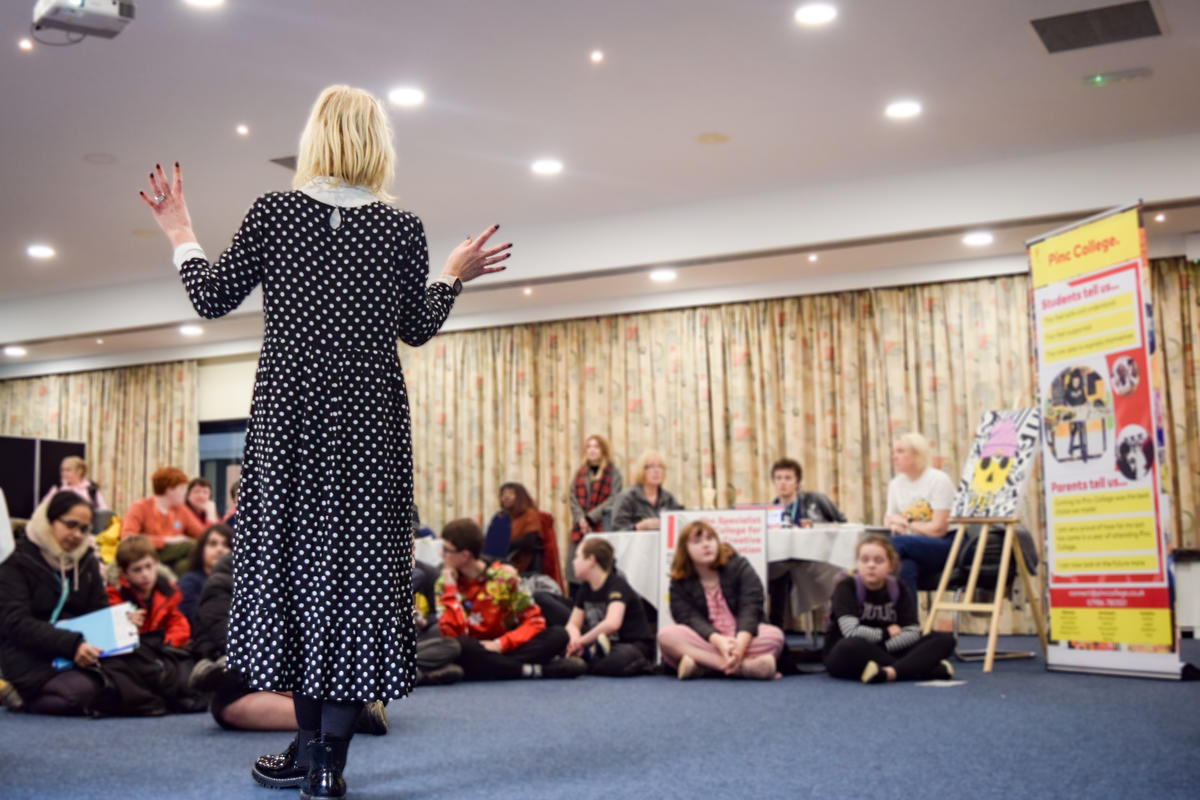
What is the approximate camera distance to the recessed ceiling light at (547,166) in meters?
6.39

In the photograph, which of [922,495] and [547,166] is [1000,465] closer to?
[922,495]

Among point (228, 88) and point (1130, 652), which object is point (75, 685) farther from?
point (1130, 652)

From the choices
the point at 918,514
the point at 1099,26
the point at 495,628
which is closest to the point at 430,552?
the point at 495,628

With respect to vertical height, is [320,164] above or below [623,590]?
above

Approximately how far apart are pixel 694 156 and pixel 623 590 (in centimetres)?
252

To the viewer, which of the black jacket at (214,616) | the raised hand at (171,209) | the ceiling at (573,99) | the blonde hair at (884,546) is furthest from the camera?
the blonde hair at (884,546)

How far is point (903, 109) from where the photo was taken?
5.70 metres

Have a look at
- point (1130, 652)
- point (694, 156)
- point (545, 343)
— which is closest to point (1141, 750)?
point (1130, 652)

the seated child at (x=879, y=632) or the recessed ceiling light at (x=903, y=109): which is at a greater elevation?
the recessed ceiling light at (x=903, y=109)

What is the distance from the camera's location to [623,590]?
576 centimetres

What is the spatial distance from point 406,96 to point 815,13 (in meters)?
2.03

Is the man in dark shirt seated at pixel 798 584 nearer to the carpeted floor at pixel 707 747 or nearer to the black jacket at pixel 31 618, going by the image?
the carpeted floor at pixel 707 747

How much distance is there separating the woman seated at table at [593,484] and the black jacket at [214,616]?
3.77 meters

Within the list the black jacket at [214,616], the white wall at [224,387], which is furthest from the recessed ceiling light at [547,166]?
the white wall at [224,387]
